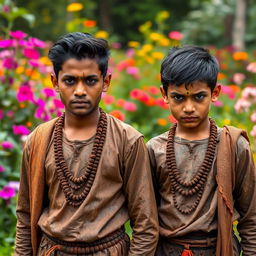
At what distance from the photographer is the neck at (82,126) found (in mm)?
2951

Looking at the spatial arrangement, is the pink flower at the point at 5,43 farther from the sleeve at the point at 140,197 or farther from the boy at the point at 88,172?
the sleeve at the point at 140,197

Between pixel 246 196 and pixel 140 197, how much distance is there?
60cm

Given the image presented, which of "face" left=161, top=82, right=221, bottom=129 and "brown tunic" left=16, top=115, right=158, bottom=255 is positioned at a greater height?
"face" left=161, top=82, right=221, bottom=129

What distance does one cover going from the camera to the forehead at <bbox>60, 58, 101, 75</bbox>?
2840 mm

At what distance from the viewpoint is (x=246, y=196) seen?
3049 mm

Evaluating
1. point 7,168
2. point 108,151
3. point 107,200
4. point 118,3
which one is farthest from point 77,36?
point 118,3

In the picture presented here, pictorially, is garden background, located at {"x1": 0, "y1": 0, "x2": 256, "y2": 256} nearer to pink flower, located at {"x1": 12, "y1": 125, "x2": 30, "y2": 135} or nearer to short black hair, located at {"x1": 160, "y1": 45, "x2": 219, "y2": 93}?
pink flower, located at {"x1": 12, "y1": 125, "x2": 30, "y2": 135}

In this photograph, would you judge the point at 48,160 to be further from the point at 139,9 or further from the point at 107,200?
the point at 139,9

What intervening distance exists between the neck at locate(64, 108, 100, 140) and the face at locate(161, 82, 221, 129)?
1.37ft

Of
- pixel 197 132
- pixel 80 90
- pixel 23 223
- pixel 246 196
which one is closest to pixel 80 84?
pixel 80 90

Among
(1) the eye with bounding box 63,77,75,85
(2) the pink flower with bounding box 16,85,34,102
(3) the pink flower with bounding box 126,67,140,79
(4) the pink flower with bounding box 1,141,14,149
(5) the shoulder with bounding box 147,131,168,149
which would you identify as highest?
(3) the pink flower with bounding box 126,67,140,79

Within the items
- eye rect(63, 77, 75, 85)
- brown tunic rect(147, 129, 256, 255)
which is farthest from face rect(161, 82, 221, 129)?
eye rect(63, 77, 75, 85)

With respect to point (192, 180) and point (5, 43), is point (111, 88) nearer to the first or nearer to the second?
point (5, 43)

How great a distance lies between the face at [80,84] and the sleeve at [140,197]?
0.32 m
